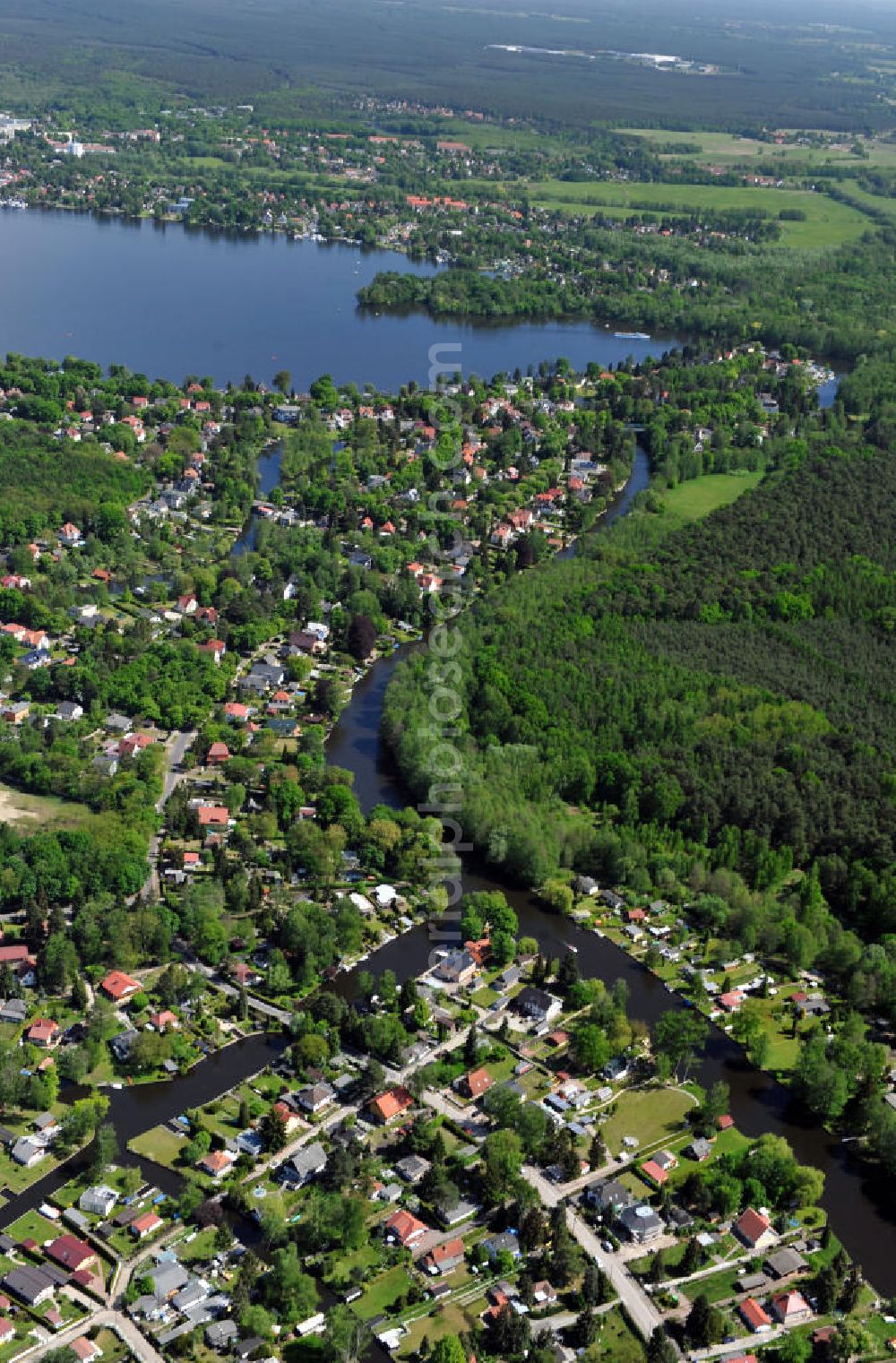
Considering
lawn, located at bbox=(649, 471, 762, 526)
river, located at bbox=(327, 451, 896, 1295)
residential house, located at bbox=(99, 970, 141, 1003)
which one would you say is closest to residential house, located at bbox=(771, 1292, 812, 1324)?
river, located at bbox=(327, 451, 896, 1295)

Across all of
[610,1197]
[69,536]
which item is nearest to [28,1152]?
[610,1197]

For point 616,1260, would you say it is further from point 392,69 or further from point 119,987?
point 392,69

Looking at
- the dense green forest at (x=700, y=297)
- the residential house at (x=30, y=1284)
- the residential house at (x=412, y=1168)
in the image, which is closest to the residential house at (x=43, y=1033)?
the residential house at (x=30, y=1284)

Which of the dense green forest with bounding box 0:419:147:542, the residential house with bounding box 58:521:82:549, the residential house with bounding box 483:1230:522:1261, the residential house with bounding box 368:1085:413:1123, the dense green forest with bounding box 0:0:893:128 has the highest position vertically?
the dense green forest with bounding box 0:0:893:128

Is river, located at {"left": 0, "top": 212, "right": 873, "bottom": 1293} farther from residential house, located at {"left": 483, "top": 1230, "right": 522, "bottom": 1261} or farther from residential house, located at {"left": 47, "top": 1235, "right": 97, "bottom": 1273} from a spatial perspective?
residential house, located at {"left": 483, "top": 1230, "right": 522, "bottom": 1261}

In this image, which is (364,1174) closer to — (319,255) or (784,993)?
(784,993)

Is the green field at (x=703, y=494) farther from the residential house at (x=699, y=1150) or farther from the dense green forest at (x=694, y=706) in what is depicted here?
the residential house at (x=699, y=1150)

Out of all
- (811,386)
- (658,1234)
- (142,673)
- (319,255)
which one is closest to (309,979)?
(658,1234)
